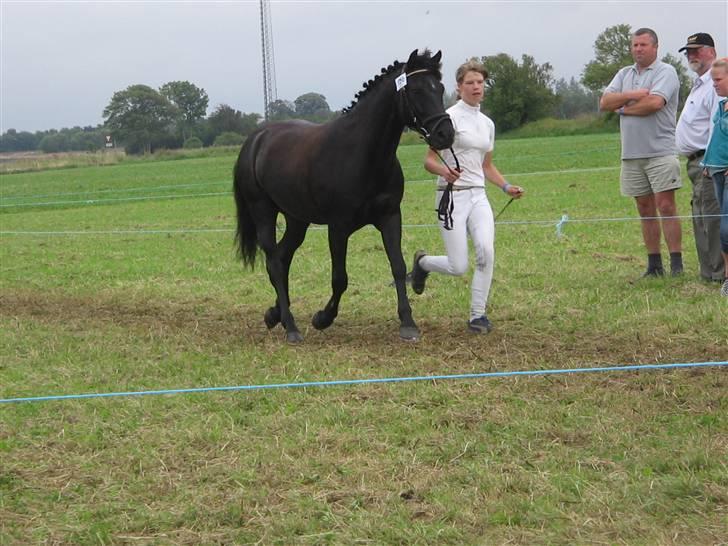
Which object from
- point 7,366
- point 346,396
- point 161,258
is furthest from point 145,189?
point 346,396

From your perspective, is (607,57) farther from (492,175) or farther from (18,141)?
(492,175)

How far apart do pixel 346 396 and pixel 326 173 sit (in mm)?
2238

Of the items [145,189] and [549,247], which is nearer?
[549,247]

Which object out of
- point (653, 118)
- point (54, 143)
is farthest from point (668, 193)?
point (54, 143)

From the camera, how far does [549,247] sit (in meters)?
11.4

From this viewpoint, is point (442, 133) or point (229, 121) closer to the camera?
point (442, 133)

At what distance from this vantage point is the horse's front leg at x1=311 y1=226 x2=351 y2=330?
284 inches

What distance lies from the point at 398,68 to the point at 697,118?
3.41m

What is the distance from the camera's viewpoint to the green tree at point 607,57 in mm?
94062

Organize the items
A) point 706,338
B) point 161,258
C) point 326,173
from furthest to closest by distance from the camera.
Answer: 1. point 161,258
2. point 326,173
3. point 706,338

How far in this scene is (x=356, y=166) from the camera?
696 cm

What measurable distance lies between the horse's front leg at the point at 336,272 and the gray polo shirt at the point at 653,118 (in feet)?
Answer: 11.5

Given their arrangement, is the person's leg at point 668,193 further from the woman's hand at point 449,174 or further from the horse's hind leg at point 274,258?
the horse's hind leg at point 274,258

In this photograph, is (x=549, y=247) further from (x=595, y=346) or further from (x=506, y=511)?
(x=506, y=511)
